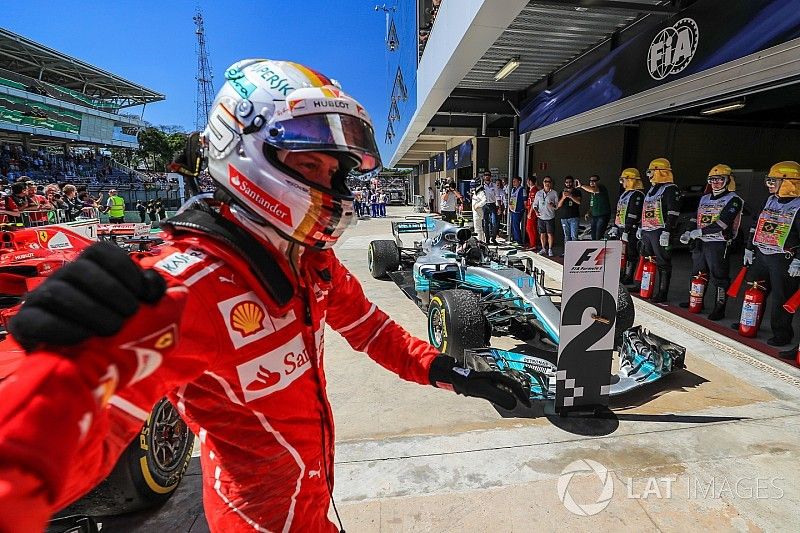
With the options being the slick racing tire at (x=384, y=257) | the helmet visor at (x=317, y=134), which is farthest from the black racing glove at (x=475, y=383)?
the slick racing tire at (x=384, y=257)

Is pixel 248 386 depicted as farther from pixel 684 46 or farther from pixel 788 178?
pixel 684 46

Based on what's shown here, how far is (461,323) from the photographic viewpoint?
366 centimetres

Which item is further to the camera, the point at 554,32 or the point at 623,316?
the point at 554,32

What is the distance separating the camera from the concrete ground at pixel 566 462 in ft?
7.00

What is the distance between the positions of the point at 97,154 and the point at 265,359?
53.3 m

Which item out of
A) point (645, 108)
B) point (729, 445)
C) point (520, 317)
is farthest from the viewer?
point (645, 108)

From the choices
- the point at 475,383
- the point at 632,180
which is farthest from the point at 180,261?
the point at 632,180

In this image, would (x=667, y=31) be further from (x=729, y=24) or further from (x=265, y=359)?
(x=265, y=359)

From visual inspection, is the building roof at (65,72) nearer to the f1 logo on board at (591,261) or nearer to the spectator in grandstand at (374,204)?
the spectator in grandstand at (374,204)

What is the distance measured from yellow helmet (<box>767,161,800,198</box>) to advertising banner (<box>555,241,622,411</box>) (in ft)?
8.93

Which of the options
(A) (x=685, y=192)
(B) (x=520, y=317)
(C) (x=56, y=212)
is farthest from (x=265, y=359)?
(C) (x=56, y=212)

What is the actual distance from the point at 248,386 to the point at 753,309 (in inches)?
214

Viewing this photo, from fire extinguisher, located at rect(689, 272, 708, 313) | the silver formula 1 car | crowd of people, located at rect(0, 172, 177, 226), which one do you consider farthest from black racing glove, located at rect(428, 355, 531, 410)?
fire extinguisher, located at rect(689, 272, 708, 313)

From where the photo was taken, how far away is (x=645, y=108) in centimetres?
588
